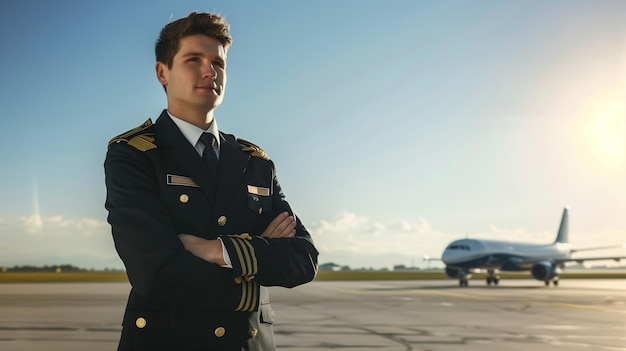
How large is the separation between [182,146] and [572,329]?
1399cm

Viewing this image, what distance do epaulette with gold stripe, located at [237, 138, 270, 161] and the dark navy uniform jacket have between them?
121mm

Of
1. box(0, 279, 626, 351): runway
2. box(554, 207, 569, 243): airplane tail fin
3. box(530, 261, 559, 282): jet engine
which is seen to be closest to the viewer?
box(0, 279, 626, 351): runway

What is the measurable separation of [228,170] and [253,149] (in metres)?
0.32

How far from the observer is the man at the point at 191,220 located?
2.63m

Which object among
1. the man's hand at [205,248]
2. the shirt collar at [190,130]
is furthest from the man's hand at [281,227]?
the shirt collar at [190,130]

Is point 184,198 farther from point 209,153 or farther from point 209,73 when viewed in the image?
point 209,73

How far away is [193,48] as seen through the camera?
Answer: 2.81m

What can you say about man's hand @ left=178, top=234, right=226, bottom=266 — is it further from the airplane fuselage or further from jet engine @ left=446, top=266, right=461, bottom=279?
jet engine @ left=446, top=266, right=461, bottom=279

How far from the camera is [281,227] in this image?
3102 mm

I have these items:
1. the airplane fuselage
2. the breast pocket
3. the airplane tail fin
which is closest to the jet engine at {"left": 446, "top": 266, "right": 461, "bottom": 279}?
the airplane fuselage

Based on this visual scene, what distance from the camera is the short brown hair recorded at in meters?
2.82

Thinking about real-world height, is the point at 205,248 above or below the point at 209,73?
below

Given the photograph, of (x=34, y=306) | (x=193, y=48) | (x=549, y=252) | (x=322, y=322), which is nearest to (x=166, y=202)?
(x=193, y=48)

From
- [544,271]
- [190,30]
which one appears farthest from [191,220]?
[544,271]
